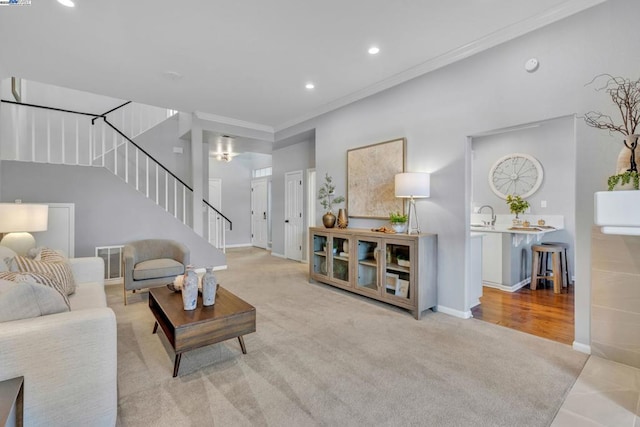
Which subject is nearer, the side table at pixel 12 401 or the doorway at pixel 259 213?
the side table at pixel 12 401

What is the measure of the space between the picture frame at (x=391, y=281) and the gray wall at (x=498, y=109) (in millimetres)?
499

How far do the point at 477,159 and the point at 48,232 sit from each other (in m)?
6.77

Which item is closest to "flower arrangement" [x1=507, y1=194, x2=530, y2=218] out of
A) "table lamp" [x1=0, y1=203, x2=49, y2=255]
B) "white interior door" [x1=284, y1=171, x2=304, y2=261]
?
"white interior door" [x1=284, y1=171, x2=304, y2=261]

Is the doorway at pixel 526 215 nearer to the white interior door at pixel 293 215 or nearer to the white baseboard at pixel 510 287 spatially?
the white baseboard at pixel 510 287

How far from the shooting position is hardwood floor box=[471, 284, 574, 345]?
2877 mm

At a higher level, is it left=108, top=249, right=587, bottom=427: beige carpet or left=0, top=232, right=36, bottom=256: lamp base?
left=0, top=232, right=36, bottom=256: lamp base

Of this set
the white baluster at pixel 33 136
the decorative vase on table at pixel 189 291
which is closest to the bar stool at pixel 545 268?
the decorative vase on table at pixel 189 291

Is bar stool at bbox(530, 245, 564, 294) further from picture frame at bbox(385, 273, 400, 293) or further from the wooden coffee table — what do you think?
the wooden coffee table

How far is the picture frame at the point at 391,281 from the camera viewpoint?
3463mm

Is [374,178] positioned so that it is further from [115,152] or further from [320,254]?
[115,152]

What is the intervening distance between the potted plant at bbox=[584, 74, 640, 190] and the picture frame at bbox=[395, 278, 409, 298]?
6.38 ft

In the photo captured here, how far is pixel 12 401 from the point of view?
1150mm

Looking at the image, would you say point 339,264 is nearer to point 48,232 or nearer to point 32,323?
point 32,323

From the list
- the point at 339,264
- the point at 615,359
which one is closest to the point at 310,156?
the point at 339,264
